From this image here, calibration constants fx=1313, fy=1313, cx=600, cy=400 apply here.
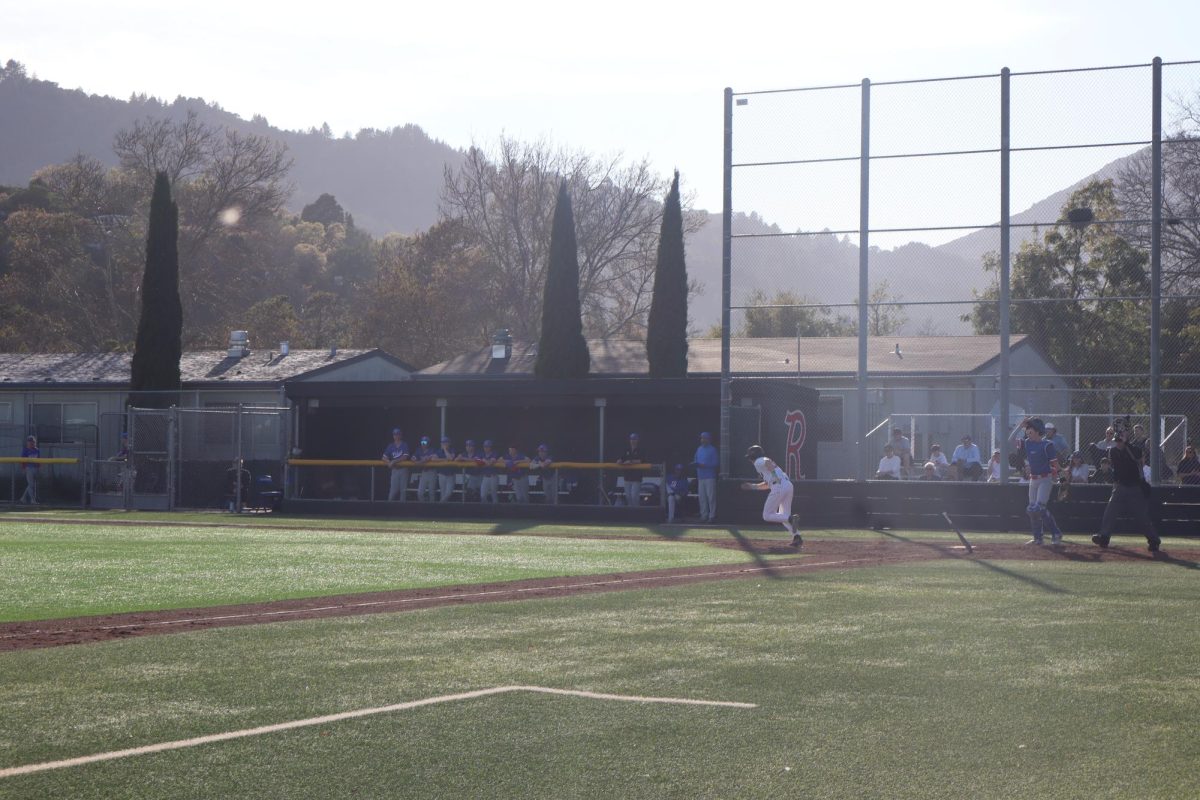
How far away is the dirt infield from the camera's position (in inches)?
394

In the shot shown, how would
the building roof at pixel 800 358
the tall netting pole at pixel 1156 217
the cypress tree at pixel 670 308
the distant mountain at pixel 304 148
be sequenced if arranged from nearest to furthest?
the tall netting pole at pixel 1156 217
the building roof at pixel 800 358
the cypress tree at pixel 670 308
the distant mountain at pixel 304 148

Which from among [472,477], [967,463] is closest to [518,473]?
[472,477]

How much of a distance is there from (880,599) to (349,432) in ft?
82.6

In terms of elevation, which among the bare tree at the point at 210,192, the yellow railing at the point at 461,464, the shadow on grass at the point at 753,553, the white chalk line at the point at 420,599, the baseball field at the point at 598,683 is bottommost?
the shadow on grass at the point at 753,553

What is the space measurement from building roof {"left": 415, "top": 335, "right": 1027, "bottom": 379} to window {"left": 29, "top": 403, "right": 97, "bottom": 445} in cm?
985

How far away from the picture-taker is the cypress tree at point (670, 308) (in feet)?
125

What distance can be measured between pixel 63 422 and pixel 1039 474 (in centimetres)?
3025

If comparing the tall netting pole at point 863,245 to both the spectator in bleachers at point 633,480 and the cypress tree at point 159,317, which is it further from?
the cypress tree at point 159,317

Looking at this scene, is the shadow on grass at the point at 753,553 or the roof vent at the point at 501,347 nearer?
the shadow on grass at the point at 753,553

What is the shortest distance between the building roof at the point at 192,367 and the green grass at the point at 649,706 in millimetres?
29323

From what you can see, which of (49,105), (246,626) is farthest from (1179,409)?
(49,105)

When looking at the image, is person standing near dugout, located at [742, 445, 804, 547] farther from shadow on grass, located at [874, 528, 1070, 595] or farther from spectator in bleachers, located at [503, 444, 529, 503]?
spectator in bleachers, located at [503, 444, 529, 503]

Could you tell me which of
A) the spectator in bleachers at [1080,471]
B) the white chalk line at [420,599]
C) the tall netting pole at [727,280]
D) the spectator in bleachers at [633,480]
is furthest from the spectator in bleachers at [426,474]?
the white chalk line at [420,599]

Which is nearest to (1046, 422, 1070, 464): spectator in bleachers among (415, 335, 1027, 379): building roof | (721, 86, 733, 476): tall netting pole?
(415, 335, 1027, 379): building roof
